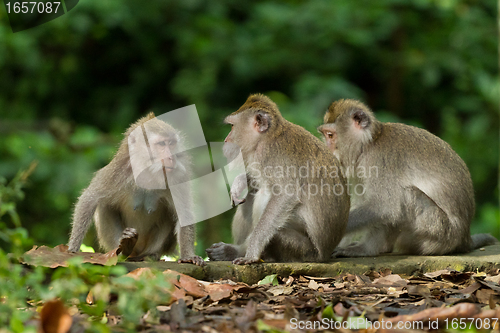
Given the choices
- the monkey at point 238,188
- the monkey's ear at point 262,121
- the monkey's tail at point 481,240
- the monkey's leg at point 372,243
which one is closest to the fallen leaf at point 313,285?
the monkey at point 238,188

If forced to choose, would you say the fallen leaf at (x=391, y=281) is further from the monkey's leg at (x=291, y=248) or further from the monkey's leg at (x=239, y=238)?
the monkey's leg at (x=239, y=238)

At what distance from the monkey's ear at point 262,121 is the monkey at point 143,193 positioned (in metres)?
0.72

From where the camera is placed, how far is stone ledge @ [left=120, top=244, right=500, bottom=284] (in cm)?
432

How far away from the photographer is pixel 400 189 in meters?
5.50

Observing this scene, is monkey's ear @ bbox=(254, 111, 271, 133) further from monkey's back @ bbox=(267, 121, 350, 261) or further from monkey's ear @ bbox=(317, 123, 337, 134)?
monkey's ear @ bbox=(317, 123, 337, 134)

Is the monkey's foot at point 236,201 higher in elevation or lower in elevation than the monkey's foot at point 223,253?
higher

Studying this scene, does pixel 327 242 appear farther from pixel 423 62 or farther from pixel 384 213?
pixel 423 62

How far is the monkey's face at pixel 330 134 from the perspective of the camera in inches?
230

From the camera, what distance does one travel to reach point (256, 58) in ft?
33.8

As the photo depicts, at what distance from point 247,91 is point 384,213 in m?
5.84

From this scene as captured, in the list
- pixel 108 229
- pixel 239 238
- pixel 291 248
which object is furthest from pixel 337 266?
pixel 108 229

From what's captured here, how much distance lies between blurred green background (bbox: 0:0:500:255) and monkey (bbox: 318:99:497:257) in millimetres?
3328

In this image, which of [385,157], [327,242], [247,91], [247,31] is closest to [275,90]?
[247,91]

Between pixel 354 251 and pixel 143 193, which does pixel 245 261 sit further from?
pixel 354 251
